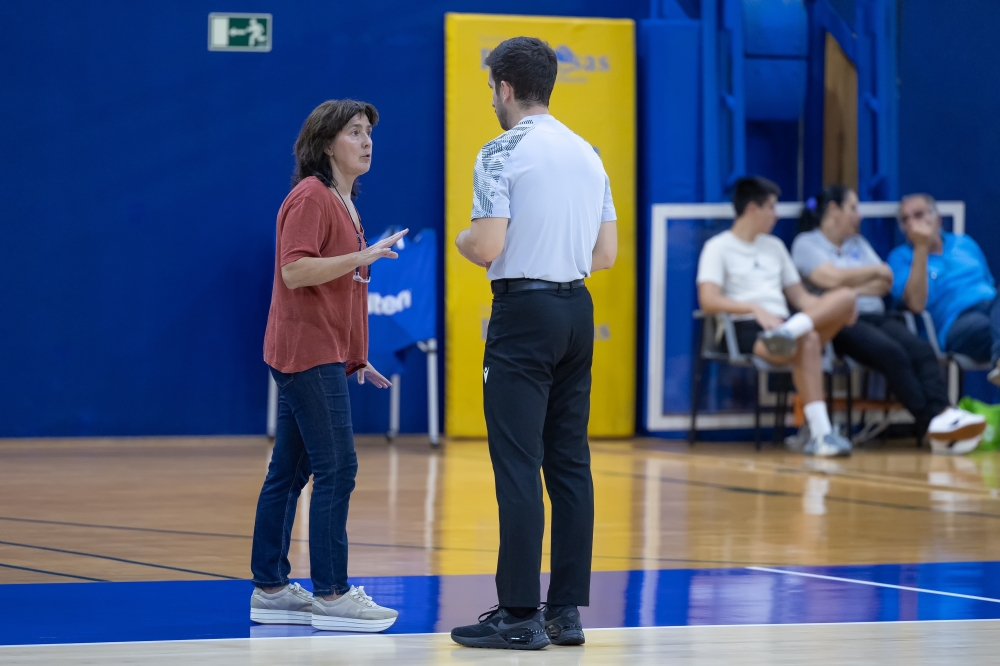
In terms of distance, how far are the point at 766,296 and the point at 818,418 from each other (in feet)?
2.42

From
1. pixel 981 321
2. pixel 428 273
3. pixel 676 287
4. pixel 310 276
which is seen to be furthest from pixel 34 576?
pixel 981 321

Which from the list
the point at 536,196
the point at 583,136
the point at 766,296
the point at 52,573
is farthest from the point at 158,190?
the point at 536,196

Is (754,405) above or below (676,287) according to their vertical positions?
below

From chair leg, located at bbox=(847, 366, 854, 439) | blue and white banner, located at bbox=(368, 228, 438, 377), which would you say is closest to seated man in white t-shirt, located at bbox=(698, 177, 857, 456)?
chair leg, located at bbox=(847, 366, 854, 439)

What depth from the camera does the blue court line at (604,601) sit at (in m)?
2.99

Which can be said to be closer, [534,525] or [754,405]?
[534,525]

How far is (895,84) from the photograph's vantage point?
7.62 m

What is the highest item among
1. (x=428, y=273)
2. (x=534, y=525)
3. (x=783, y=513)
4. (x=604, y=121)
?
(x=604, y=121)

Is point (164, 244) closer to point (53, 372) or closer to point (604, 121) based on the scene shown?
point (53, 372)

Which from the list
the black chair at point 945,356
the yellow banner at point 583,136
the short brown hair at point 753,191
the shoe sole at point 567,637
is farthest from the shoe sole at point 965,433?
the shoe sole at point 567,637

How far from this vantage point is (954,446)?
7.09 m

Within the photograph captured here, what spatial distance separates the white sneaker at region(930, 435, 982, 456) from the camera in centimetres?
702

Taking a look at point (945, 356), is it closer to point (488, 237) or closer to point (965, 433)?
point (965, 433)

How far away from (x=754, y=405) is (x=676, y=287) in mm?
823
